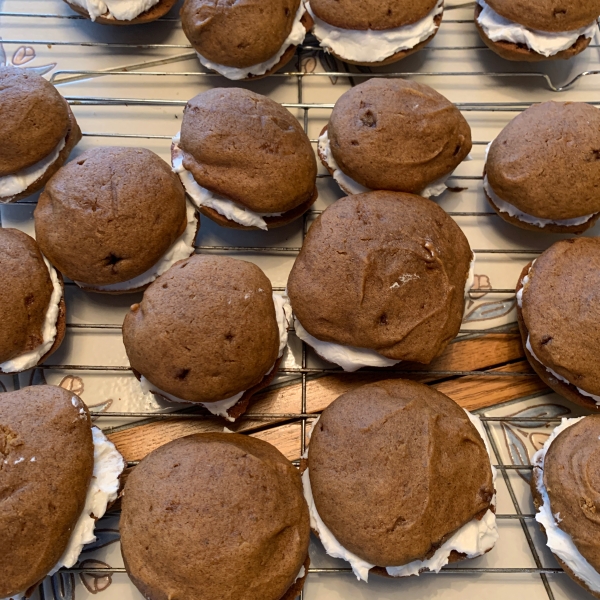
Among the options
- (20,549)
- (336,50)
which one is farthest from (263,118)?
(20,549)

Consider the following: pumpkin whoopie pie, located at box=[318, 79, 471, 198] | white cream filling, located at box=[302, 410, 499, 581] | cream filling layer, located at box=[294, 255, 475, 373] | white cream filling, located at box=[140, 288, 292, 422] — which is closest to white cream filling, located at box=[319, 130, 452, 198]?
pumpkin whoopie pie, located at box=[318, 79, 471, 198]

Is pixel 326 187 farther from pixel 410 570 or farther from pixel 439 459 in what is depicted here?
pixel 410 570

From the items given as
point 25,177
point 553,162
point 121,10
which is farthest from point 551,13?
point 25,177

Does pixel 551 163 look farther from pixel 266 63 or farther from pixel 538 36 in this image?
pixel 266 63

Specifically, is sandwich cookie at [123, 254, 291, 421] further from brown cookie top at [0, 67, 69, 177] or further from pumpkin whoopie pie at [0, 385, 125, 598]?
brown cookie top at [0, 67, 69, 177]

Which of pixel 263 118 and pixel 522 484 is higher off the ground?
pixel 263 118

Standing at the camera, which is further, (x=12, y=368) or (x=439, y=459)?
(x=12, y=368)
